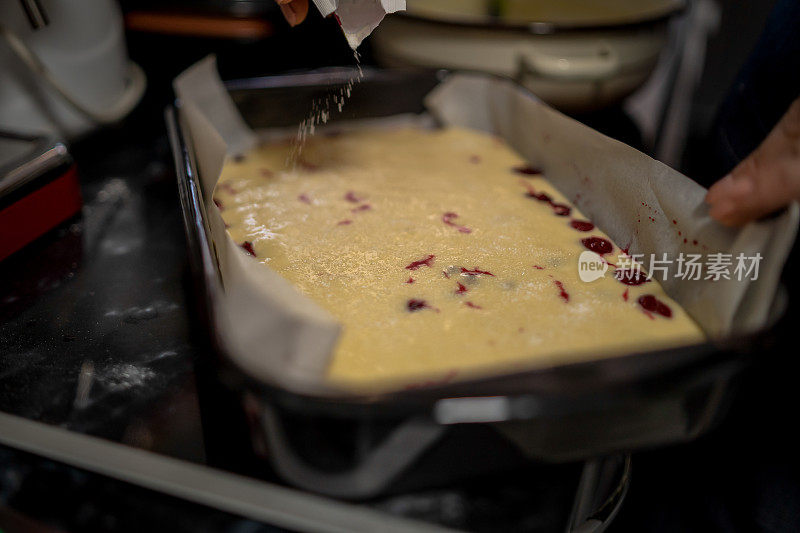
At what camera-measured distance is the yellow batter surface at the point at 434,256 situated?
60cm

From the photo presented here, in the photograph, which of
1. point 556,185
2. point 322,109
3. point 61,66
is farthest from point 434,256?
point 61,66

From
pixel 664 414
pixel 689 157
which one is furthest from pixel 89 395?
pixel 689 157

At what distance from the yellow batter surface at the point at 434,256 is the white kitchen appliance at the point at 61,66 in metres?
0.29

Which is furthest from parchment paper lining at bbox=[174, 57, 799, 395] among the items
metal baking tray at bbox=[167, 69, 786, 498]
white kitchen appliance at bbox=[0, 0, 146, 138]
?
white kitchen appliance at bbox=[0, 0, 146, 138]

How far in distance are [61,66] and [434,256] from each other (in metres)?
0.72

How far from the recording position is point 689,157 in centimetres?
191

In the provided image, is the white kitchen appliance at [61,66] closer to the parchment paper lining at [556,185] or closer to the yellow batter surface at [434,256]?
the parchment paper lining at [556,185]

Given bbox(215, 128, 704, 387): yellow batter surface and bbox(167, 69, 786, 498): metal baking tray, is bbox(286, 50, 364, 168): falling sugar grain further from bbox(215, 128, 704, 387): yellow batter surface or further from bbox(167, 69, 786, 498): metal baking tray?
bbox(167, 69, 786, 498): metal baking tray

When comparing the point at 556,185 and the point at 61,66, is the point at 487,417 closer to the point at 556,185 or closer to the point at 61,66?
the point at 556,185

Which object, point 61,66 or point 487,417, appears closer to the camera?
point 487,417

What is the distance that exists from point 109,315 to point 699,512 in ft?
2.94

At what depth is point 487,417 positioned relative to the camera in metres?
0.41

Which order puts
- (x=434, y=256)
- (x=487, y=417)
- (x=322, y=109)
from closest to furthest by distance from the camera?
(x=487, y=417)
(x=434, y=256)
(x=322, y=109)

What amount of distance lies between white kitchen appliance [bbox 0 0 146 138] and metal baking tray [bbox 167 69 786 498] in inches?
25.8
